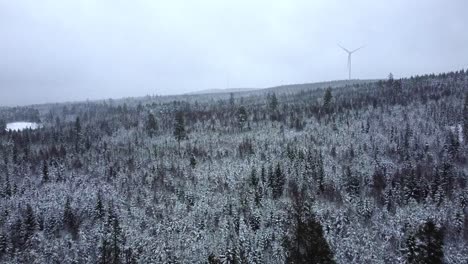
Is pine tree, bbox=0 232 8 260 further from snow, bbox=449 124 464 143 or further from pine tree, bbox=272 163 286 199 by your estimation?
snow, bbox=449 124 464 143

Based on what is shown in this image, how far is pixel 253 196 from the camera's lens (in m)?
99.4

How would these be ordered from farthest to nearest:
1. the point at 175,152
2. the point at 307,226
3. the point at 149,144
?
the point at 149,144
the point at 175,152
the point at 307,226

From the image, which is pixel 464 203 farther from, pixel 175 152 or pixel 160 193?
pixel 175 152

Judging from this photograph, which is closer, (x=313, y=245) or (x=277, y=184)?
(x=313, y=245)

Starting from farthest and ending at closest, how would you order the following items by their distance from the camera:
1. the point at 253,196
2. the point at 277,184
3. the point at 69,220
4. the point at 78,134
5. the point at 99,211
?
the point at 78,134
the point at 277,184
the point at 253,196
the point at 99,211
the point at 69,220

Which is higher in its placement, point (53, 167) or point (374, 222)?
point (53, 167)

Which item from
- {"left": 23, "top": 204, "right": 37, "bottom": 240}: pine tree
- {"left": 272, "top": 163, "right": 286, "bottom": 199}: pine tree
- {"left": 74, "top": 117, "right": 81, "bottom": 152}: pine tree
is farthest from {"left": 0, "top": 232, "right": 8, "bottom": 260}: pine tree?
{"left": 74, "top": 117, "right": 81, "bottom": 152}: pine tree

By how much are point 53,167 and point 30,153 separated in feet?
108

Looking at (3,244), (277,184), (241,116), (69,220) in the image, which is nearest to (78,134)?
(241,116)

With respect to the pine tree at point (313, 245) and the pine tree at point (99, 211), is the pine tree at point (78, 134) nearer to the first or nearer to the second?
the pine tree at point (99, 211)

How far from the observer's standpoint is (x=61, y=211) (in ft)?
308

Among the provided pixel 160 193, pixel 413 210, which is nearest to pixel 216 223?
pixel 160 193

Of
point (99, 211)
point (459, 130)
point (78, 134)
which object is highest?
point (78, 134)

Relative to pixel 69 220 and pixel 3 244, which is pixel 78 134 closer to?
pixel 69 220
